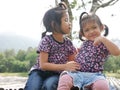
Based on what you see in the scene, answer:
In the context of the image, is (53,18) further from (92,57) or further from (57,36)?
(92,57)

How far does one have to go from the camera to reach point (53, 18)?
9.78ft

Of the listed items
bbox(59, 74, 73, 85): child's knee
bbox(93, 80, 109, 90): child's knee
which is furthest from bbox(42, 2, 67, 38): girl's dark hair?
bbox(93, 80, 109, 90): child's knee

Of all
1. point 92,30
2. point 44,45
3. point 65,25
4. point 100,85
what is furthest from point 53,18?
point 100,85

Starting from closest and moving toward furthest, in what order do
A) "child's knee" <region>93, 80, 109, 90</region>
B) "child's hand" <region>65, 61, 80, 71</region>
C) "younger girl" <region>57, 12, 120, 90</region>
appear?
"child's knee" <region>93, 80, 109, 90</region> < "younger girl" <region>57, 12, 120, 90</region> < "child's hand" <region>65, 61, 80, 71</region>

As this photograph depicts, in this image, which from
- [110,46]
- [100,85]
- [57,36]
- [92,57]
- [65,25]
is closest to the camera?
[100,85]

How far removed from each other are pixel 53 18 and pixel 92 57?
0.48 meters

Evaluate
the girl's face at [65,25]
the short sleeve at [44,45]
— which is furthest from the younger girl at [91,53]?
the short sleeve at [44,45]

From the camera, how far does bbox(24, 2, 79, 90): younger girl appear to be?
9.48 feet

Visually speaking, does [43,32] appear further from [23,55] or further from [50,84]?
[23,55]

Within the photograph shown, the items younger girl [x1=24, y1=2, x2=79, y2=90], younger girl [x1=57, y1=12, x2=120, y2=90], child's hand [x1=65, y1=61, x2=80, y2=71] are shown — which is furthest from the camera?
younger girl [x1=24, y1=2, x2=79, y2=90]

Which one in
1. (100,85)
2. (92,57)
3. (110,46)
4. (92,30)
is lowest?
(100,85)

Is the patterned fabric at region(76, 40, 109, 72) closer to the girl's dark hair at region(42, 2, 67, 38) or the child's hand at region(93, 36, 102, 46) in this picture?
the child's hand at region(93, 36, 102, 46)

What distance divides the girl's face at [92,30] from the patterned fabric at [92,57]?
0.27 feet

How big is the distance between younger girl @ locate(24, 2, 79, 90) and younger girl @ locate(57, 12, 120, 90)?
0.49 ft
